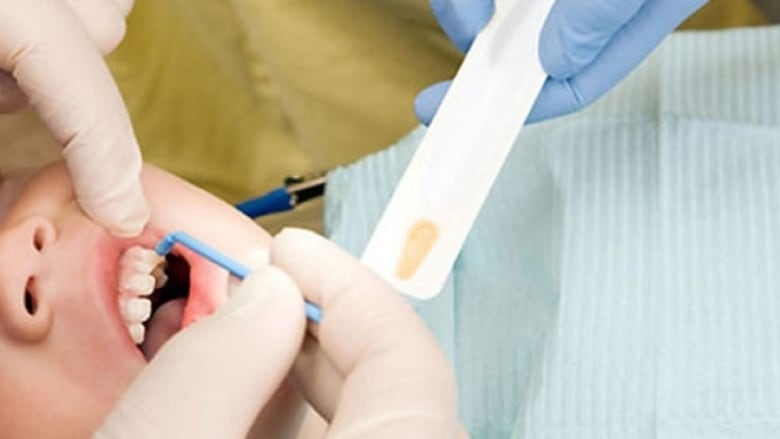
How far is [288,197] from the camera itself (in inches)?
58.4

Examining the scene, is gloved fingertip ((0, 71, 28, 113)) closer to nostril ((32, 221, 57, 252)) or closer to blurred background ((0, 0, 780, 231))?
nostril ((32, 221, 57, 252))

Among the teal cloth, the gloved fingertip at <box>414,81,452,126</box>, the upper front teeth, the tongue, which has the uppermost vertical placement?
the upper front teeth

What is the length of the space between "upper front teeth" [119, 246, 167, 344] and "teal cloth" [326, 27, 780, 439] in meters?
0.28

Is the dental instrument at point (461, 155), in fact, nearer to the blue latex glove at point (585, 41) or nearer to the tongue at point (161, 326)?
the blue latex glove at point (585, 41)

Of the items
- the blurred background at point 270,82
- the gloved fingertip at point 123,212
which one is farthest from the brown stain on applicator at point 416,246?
the blurred background at point 270,82

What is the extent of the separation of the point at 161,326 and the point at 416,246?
251mm

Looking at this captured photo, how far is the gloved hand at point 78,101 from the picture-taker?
3.52ft

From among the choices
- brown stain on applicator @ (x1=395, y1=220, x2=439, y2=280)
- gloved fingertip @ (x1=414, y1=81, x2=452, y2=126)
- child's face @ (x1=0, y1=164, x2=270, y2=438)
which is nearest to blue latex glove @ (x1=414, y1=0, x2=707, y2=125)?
gloved fingertip @ (x1=414, y1=81, x2=452, y2=126)

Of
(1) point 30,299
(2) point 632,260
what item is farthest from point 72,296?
(2) point 632,260

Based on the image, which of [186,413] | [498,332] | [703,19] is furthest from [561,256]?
[703,19]

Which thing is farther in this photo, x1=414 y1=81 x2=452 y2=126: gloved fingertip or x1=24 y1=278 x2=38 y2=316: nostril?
x1=414 y1=81 x2=452 y2=126: gloved fingertip

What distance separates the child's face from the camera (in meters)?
1.05

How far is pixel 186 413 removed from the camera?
2.92 ft

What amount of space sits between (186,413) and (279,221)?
2.40 feet
